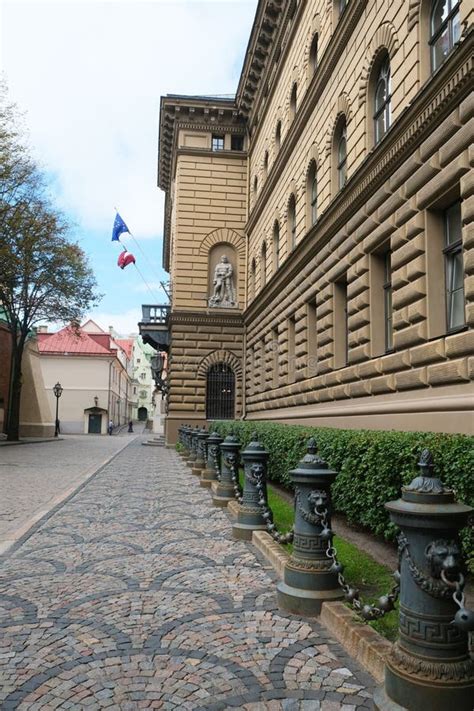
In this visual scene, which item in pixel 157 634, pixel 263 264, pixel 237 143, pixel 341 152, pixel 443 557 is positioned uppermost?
pixel 237 143

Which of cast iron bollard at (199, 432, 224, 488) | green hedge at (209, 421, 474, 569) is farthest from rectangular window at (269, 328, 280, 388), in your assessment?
green hedge at (209, 421, 474, 569)

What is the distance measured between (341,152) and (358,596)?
1263cm

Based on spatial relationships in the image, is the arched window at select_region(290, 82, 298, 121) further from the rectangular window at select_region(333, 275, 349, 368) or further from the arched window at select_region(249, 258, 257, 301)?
the rectangular window at select_region(333, 275, 349, 368)

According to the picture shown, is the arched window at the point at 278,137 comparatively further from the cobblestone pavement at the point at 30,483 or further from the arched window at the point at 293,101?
the cobblestone pavement at the point at 30,483

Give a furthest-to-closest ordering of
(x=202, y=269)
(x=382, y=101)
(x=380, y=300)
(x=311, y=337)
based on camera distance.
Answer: (x=202, y=269) < (x=311, y=337) < (x=382, y=101) < (x=380, y=300)

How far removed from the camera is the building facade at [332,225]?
8.91 m

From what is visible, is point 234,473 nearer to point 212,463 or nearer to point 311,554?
point 212,463

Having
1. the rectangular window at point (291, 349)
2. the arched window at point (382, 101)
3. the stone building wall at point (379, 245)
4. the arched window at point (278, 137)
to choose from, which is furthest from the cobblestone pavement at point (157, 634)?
the arched window at point (278, 137)

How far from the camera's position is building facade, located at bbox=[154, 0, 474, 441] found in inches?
351

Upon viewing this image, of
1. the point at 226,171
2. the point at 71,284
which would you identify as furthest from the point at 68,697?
the point at 71,284

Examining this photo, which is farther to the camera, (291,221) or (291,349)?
(291,221)

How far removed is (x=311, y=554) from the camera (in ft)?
14.6

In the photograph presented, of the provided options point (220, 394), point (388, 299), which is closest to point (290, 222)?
point (388, 299)

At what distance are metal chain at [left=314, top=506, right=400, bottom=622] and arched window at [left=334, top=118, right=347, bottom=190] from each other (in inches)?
439
